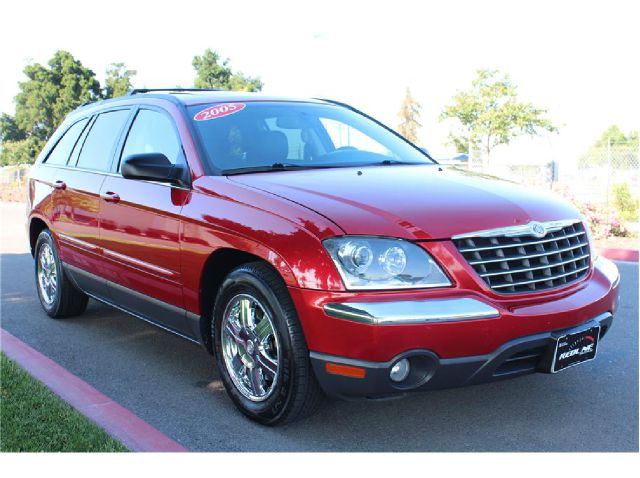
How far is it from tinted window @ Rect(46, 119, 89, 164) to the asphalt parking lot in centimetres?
165

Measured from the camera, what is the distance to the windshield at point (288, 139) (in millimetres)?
4281

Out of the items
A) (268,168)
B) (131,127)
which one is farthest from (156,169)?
(131,127)

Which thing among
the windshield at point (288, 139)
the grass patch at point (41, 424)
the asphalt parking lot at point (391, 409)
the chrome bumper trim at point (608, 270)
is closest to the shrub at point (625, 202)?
the asphalt parking lot at point (391, 409)

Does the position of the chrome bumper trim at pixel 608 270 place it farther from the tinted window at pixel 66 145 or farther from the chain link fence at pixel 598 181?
the chain link fence at pixel 598 181

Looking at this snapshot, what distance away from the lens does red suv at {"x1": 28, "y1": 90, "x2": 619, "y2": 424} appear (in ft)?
10.3

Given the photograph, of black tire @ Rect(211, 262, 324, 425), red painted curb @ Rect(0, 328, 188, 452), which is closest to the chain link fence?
red painted curb @ Rect(0, 328, 188, 452)

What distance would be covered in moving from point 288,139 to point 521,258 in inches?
72.7

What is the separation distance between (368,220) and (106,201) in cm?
242

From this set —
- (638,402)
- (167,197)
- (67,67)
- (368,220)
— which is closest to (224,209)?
(167,197)

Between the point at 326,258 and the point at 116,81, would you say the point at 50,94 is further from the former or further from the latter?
the point at 326,258

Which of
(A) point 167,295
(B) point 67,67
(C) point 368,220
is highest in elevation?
(B) point 67,67

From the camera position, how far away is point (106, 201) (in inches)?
195

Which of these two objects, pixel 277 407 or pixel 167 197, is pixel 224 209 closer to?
pixel 167 197

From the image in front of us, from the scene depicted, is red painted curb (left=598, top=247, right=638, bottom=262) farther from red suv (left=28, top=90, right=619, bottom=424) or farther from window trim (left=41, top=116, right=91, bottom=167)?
window trim (left=41, top=116, right=91, bottom=167)
